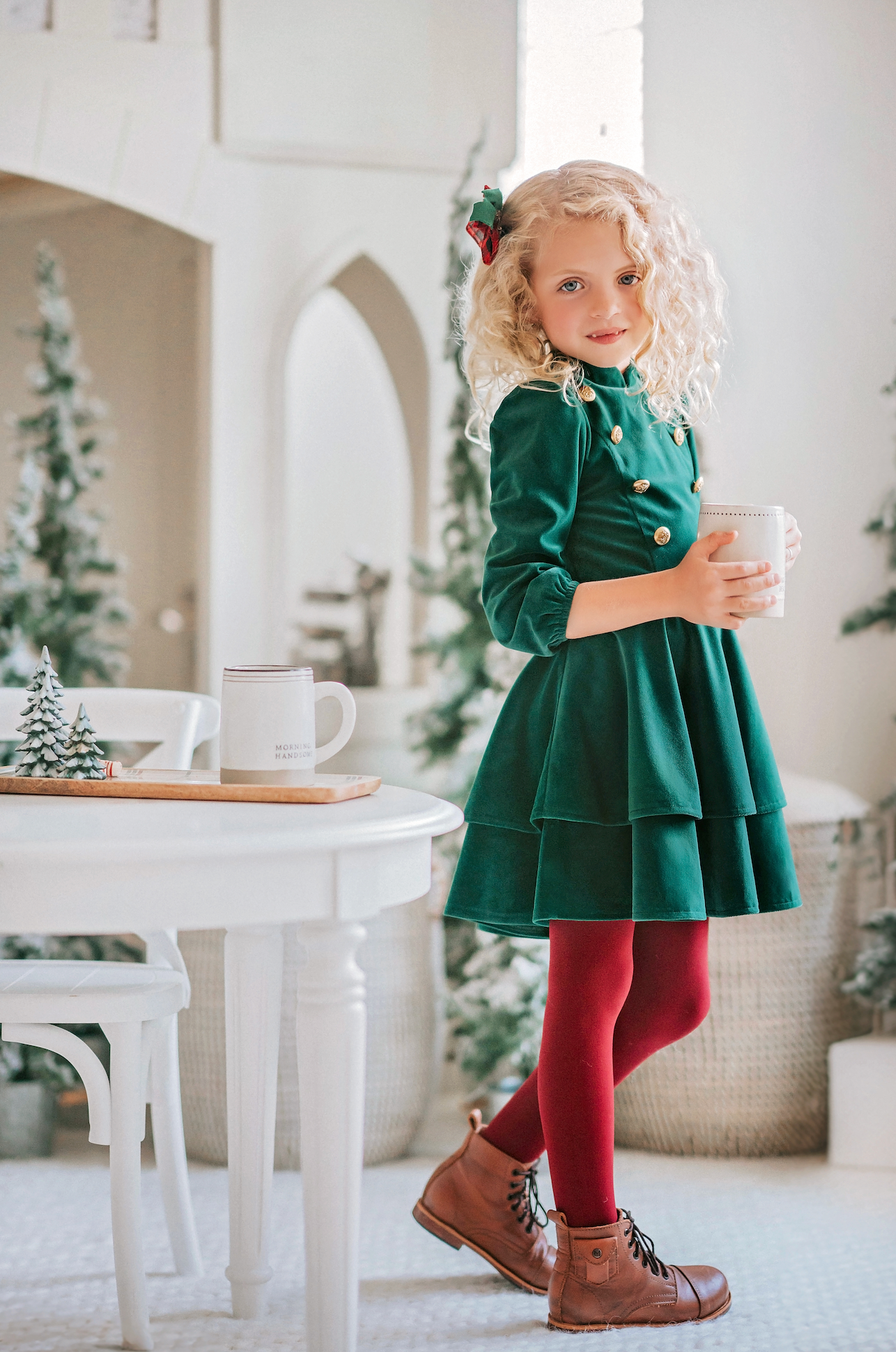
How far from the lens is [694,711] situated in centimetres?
155

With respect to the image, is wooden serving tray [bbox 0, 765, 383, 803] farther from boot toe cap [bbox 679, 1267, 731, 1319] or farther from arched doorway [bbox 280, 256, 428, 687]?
arched doorway [bbox 280, 256, 428, 687]

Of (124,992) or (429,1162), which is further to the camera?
(429,1162)

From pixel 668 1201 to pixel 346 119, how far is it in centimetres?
227

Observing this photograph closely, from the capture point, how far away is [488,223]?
1569 millimetres

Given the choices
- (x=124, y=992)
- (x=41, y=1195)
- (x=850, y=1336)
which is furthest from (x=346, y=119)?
(x=850, y=1336)

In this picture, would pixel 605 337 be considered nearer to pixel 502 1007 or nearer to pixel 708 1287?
pixel 708 1287

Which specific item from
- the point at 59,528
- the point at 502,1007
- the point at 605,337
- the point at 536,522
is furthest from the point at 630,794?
the point at 59,528

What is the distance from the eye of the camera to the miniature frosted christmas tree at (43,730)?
1449 millimetres

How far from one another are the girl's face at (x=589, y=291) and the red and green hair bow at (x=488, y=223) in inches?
2.8

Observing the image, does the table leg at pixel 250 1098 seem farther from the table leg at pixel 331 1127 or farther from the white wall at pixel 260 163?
the white wall at pixel 260 163

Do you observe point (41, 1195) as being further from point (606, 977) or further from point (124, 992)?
point (606, 977)

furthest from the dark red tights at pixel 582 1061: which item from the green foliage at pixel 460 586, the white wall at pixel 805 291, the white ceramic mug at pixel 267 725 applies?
the white wall at pixel 805 291

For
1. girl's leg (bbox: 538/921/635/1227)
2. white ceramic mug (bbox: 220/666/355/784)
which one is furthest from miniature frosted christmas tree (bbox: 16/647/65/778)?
girl's leg (bbox: 538/921/635/1227)

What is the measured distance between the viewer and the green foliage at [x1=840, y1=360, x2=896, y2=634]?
2.62 meters
